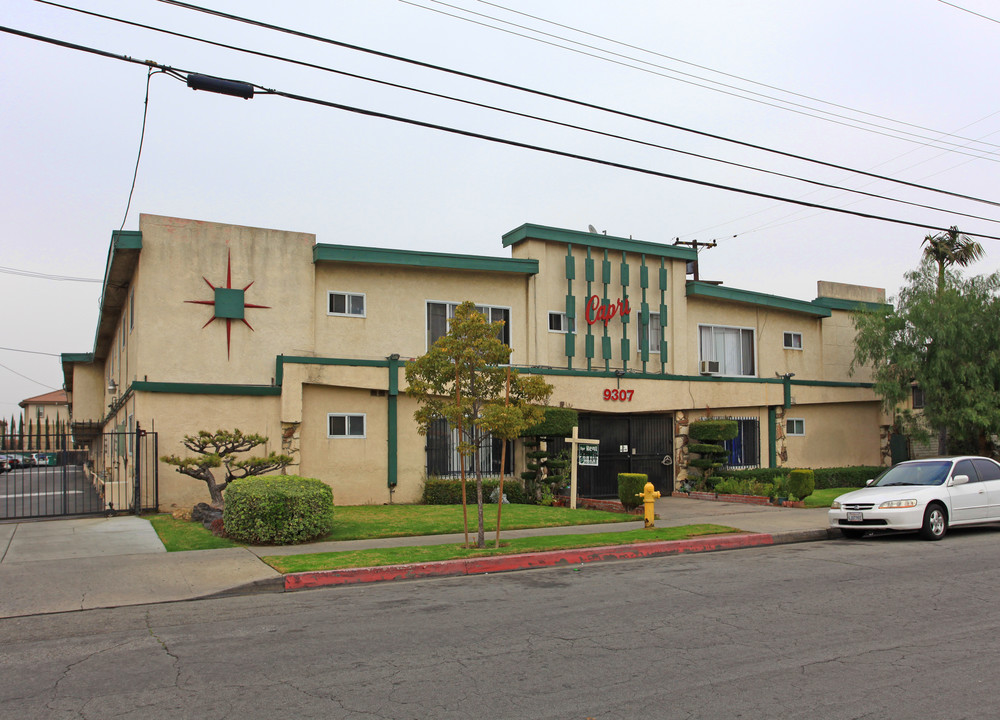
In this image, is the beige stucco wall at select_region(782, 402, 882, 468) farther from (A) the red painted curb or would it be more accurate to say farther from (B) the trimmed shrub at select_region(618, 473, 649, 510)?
(A) the red painted curb

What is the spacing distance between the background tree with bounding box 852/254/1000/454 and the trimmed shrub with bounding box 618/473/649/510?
39.3 ft

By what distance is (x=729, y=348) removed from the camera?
87.2 feet

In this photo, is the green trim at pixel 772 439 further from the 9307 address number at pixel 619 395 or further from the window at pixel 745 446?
the 9307 address number at pixel 619 395

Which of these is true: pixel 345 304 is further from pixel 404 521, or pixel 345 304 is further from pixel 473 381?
pixel 473 381

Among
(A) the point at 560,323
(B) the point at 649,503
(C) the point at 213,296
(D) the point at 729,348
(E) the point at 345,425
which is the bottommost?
(B) the point at 649,503

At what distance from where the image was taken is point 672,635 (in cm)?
761

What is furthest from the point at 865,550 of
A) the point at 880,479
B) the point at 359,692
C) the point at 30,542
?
the point at 30,542

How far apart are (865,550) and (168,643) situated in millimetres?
10575

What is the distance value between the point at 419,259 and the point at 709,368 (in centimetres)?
1014

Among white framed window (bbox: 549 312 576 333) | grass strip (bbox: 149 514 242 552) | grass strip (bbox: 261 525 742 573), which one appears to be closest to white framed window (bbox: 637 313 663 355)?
white framed window (bbox: 549 312 576 333)

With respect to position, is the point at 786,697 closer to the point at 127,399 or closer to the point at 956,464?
the point at 956,464

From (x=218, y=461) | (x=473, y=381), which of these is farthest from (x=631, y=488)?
(x=218, y=461)

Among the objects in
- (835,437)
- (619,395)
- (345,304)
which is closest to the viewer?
(345,304)

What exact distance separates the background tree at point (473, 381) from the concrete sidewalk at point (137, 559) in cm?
211
